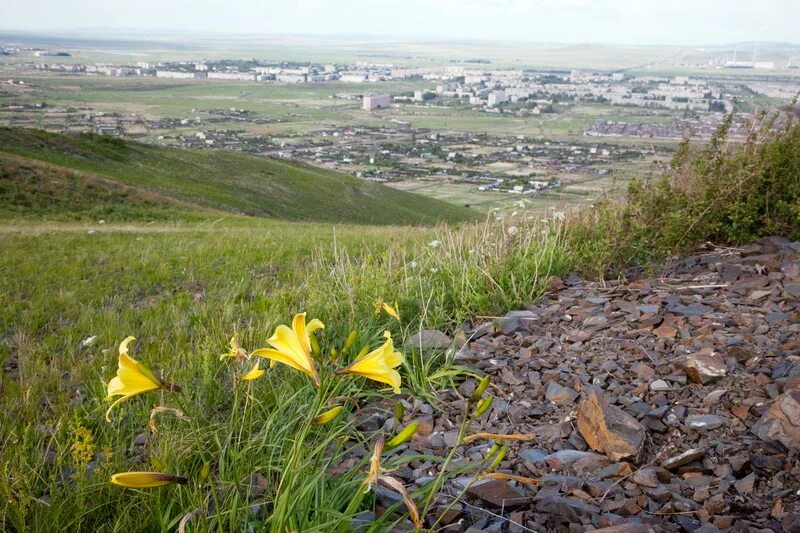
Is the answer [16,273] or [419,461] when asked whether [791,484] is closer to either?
[419,461]

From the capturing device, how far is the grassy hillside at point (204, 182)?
23.8m

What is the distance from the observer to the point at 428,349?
12.5 ft

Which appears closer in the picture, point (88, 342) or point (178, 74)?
point (88, 342)

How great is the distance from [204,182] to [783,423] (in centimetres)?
3500

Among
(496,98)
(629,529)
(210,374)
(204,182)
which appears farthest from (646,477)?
(496,98)

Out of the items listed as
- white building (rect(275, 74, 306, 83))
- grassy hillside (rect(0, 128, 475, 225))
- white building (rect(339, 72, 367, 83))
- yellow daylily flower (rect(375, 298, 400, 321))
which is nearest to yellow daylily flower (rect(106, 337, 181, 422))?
yellow daylily flower (rect(375, 298, 400, 321))

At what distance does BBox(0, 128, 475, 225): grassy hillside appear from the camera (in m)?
23.8

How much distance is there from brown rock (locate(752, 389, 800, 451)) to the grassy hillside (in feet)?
73.0

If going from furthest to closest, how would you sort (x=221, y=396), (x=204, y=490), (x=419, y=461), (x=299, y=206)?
(x=299, y=206) < (x=221, y=396) < (x=419, y=461) < (x=204, y=490)

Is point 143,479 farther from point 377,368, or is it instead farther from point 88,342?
point 88,342

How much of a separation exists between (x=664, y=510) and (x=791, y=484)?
506 mm

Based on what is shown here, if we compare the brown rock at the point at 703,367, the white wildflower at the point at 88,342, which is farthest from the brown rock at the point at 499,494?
the white wildflower at the point at 88,342

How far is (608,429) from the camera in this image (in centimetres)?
274

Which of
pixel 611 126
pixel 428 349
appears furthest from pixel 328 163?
pixel 428 349
